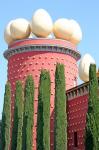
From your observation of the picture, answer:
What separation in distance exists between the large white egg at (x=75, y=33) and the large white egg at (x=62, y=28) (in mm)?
719

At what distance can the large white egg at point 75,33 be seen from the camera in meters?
40.2

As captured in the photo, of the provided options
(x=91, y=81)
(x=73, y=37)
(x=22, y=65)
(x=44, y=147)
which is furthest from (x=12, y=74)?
(x=91, y=81)

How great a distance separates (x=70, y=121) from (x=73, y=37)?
33.3ft

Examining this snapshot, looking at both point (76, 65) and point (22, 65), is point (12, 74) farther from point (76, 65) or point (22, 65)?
point (76, 65)

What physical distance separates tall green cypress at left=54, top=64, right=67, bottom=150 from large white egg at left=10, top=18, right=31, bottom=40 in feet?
32.9

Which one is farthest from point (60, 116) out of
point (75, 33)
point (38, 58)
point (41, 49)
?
point (75, 33)

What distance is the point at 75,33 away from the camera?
40.5 meters

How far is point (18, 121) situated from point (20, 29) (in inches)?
410

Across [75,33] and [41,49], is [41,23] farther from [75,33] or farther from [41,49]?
A: [75,33]

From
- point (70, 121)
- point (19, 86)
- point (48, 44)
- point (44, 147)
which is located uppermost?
point (48, 44)

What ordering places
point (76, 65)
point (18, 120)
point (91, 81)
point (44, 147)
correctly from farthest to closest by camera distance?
1. point (76, 65)
2. point (18, 120)
3. point (44, 147)
4. point (91, 81)

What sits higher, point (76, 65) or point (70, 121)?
point (76, 65)

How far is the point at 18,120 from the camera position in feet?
114

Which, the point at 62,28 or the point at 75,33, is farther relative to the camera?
the point at 75,33
